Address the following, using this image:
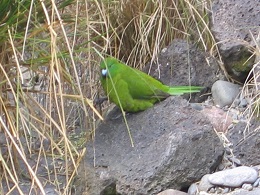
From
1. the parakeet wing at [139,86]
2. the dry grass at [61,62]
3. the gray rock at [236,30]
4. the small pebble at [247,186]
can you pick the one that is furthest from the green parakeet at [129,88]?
the small pebble at [247,186]

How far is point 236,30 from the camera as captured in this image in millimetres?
3408

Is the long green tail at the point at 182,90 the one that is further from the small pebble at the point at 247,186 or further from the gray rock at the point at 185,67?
the small pebble at the point at 247,186

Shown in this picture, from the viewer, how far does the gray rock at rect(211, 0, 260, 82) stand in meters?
3.33

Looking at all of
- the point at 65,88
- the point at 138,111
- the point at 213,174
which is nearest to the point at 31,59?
the point at 65,88

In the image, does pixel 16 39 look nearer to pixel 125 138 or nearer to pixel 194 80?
pixel 125 138

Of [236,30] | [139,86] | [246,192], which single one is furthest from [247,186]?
[236,30]

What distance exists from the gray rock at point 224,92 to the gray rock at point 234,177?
0.70 metres

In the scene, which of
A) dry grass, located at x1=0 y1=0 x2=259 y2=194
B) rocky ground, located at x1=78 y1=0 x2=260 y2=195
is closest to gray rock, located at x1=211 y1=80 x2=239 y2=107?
rocky ground, located at x1=78 y1=0 x2=260 y2=195

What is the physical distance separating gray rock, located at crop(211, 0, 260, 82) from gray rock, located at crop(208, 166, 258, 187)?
810 mm

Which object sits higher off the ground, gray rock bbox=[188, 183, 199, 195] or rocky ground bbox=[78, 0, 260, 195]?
rocky ground bbox=[78, 0, 260, 195]

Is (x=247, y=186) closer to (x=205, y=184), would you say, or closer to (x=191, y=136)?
(x=205, y=184)

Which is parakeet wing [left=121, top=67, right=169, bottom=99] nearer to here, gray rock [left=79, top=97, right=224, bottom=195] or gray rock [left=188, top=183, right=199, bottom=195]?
gray rock [left=79, top=97, right=224, bottom=195]

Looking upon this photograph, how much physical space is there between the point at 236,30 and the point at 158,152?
1.00m

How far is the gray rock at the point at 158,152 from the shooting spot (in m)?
2.65
